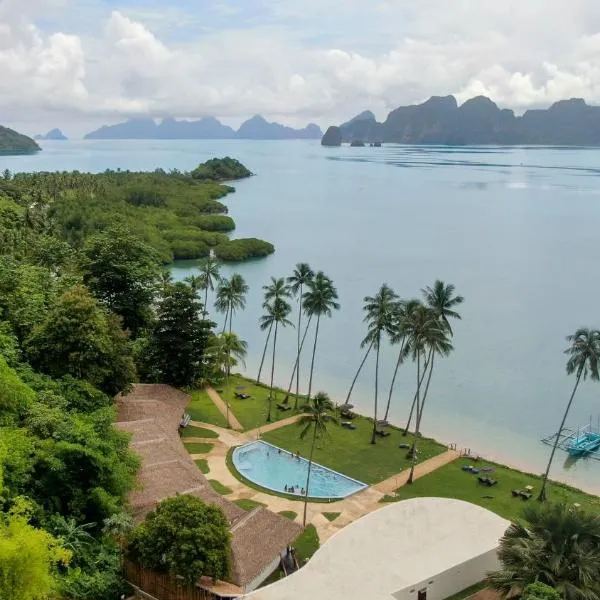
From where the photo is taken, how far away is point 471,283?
82.8 m

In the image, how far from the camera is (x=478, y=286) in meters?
81.8

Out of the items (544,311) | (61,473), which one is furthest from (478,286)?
(61,473)

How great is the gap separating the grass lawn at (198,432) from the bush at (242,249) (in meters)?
55.7

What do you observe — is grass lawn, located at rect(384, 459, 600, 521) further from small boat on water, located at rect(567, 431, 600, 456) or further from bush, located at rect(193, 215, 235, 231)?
bush, located at rect(193, 215, 235, 231)

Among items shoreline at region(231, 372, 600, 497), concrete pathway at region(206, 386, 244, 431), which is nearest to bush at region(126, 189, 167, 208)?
concrete pathway at region(206, 386, 244, 431)

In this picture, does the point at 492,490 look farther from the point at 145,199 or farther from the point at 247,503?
the point at 145,199

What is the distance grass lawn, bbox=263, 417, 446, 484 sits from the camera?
3909 cm

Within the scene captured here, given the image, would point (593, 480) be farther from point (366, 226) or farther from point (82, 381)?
point (366, 226)

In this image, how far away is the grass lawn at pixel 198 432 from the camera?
42.2 meters

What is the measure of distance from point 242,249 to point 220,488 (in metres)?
65.0

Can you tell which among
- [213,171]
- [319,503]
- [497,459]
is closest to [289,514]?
[319,503]

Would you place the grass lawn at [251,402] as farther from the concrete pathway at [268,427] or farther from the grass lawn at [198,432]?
the grass lawn at [198,432]

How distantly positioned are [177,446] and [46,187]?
8937cm

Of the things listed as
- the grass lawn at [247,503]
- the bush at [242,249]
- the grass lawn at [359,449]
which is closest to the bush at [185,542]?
the grass lawn at [247,503]
